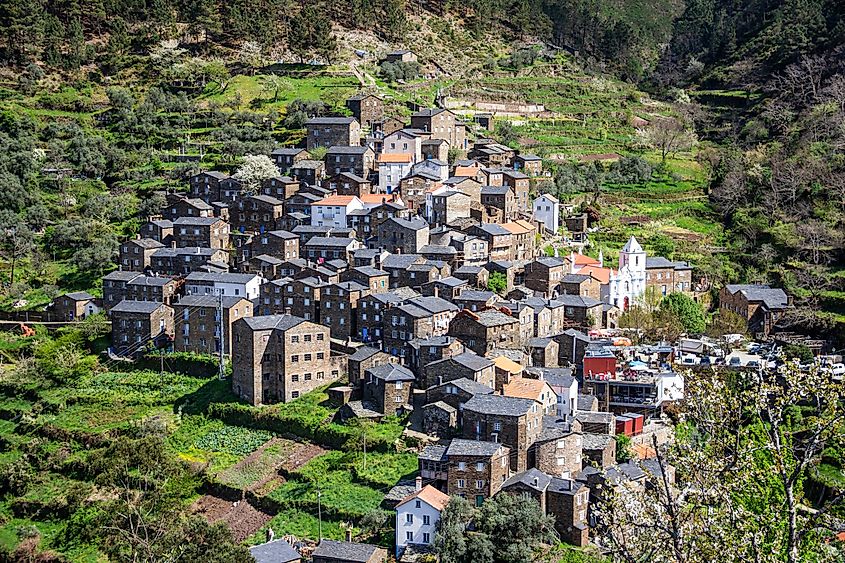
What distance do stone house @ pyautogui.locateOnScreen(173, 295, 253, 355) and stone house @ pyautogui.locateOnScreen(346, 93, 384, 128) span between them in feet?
68.6

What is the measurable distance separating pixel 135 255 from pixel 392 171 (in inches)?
534

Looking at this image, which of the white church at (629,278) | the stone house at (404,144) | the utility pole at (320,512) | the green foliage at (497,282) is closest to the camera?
the utility pole at (320,512)

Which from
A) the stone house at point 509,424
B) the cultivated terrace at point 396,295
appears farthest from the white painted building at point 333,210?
the stone house at point 509,424

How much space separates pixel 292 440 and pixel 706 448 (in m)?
28.0

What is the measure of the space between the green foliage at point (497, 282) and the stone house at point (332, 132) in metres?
15.9

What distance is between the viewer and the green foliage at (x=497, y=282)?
4478cm

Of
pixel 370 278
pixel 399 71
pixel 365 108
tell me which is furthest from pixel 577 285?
pixel 399 71

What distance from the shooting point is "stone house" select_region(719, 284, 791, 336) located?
149 ft

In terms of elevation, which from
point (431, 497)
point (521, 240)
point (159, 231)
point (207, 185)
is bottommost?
point (431, 497)

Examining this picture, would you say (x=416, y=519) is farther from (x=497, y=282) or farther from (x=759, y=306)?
(x=759, y=306)

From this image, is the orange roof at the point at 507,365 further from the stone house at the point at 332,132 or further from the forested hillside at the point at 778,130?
the stone house at the point at 332,132

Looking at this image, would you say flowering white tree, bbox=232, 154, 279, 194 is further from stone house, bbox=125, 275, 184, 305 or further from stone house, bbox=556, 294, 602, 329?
stone house, bbox=556, 294, 602, 329

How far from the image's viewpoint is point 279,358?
1534 inches

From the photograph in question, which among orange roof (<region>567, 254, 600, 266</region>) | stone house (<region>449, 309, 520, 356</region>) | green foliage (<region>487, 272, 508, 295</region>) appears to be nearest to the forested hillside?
orange roof (<region>567, 254, 600, 266</region>)
